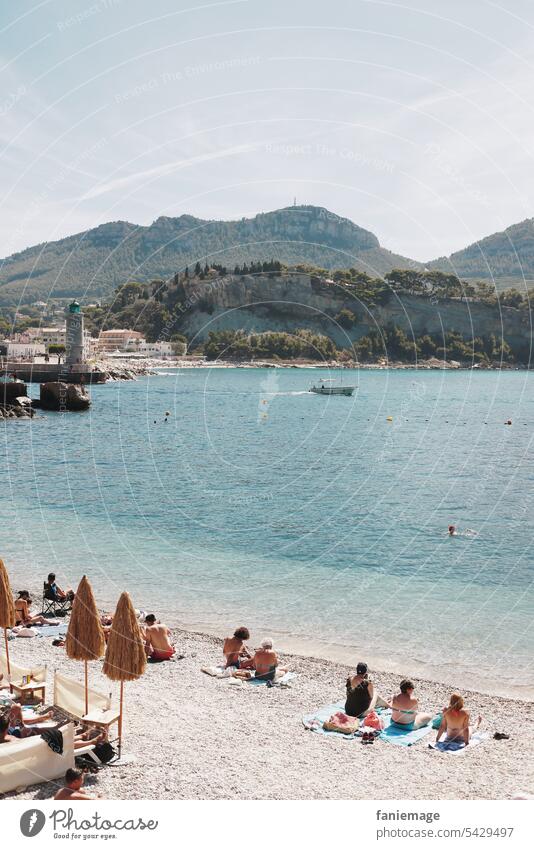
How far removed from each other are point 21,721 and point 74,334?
107547mm

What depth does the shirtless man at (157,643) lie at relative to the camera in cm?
1502

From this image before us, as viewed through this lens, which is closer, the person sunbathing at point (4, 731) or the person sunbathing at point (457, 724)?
the person sunbathing at point (4, 731)

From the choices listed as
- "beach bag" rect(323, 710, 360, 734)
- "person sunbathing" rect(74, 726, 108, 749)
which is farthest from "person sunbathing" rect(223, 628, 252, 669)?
"person sunbathing" rect(74, 726, 108, 749)

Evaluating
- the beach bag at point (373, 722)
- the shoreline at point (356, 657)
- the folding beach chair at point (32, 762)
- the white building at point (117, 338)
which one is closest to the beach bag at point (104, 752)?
the folding beach chair at point (32, 762)

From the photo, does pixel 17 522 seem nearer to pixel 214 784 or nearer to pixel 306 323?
pixel 214 784

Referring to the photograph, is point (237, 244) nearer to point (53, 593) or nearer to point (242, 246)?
point (242, 246)

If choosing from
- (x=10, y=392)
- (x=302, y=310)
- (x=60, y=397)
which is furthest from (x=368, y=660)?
→ (x=302, y=310)

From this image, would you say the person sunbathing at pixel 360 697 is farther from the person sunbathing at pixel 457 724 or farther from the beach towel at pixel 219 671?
the beach towel at pixel 219 671

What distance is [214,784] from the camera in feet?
31.4

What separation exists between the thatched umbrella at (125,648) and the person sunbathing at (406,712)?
13.0ft

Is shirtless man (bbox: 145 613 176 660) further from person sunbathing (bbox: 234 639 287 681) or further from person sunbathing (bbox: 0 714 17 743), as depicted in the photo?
person sunbathing (bbox: 0 714 17 743)

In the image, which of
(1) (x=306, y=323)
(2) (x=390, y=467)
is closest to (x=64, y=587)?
(2) (x=390, y=467)

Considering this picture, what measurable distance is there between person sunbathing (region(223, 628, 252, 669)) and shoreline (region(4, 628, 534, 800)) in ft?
1.94

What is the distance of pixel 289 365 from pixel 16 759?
626 feet
